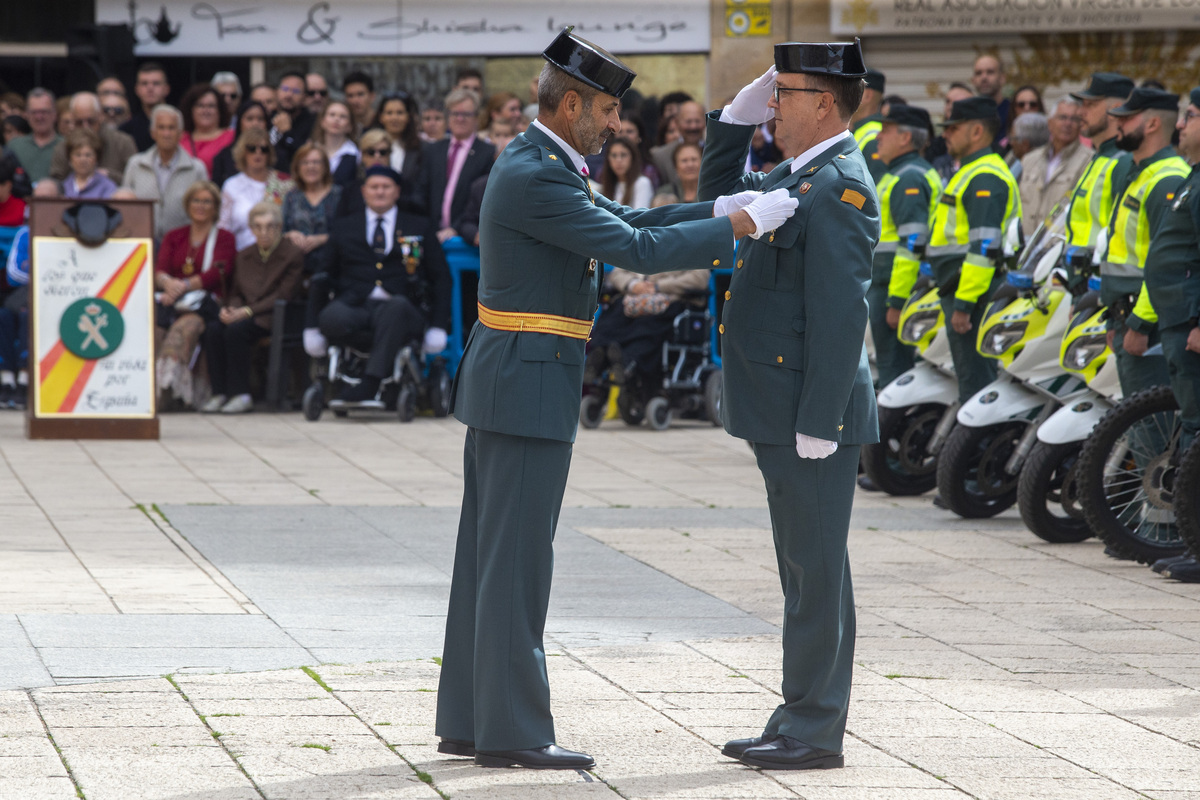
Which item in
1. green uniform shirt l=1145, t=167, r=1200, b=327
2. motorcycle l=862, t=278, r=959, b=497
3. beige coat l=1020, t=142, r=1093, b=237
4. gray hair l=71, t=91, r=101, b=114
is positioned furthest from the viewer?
gray hair l=71, t=91, r=101, b=114

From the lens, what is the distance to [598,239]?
4203 mm

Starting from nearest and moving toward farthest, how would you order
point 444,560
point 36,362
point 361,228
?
point 444,560
point 36,362
point 361,228

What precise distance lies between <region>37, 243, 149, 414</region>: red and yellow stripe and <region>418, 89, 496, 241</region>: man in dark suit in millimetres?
2583

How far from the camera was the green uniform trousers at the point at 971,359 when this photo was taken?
356 inches

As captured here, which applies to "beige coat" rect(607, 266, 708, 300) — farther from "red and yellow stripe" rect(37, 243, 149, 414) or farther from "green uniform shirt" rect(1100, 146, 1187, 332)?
"green uniform shirt" rect(1100, 146, 1187, 332)

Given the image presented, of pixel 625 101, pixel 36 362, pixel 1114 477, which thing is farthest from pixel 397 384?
pixel 1114 477

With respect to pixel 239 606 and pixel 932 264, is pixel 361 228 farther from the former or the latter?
pixel 239 606

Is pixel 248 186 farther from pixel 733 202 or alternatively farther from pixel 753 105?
pixel 733 202

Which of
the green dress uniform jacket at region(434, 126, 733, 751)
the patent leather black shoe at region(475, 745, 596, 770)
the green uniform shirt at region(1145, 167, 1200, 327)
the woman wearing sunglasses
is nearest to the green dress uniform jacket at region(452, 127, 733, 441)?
the green dress uniform jacket at region(434, 126, 733, 751)

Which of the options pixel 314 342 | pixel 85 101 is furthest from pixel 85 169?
pixel 314 342

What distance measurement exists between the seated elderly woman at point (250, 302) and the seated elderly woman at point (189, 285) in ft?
0.37

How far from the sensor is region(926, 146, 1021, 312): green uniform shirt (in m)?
8.98

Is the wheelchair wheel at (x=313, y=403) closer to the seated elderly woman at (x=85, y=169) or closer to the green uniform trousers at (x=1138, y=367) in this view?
the seated elderly woman at (x=85, y=169)

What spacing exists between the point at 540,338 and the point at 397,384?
28.7 ft
